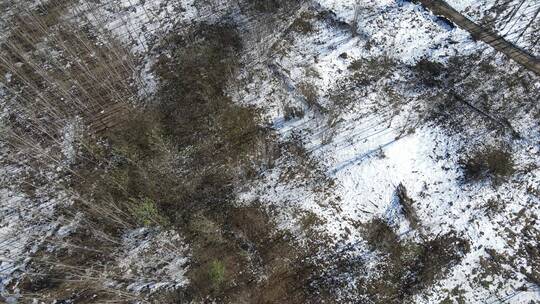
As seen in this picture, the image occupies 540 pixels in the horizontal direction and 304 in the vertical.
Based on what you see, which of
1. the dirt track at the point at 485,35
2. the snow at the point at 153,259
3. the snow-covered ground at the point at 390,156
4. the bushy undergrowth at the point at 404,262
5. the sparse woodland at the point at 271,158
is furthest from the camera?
the dirt track at the point at 485,35

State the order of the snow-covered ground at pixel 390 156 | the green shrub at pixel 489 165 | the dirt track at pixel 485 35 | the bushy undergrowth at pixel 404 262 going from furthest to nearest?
the dirt track at pixel 485 35, the green shrub at pixel 489 165, the snow-covered ground at pixel 390 156, the bushy undergrowth at pixel 404 262

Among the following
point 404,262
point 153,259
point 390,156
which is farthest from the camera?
point 390,156

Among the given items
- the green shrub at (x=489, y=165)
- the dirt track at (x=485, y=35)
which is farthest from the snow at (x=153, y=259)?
the dirt track at (x=485, y=35)

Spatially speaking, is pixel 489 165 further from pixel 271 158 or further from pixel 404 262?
pixel 271 158

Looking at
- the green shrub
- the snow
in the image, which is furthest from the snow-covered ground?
the snow

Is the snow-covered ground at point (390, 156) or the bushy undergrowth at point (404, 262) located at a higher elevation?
the snow-covered ground at point (390, 156)

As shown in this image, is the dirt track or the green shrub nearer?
the green shrub

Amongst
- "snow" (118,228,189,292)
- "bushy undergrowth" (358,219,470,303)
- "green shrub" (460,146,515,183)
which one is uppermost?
→ "snow" (118,228,189,292)

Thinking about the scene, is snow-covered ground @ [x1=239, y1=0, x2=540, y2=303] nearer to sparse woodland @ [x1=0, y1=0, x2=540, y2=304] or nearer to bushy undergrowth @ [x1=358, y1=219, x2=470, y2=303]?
sparse woodland @ [x1=0, y1=0, x2=540, y2=304]

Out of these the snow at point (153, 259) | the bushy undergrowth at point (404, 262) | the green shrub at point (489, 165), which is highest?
the snow at point (153, 259)

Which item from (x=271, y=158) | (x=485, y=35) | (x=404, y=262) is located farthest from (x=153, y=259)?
(x=485, y=35)

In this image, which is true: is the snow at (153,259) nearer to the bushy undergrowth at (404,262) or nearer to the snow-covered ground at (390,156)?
the snow-covered ground at (390,156)

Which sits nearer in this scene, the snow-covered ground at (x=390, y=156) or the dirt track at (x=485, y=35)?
the snow-covered ground at (x=390, y=156)
